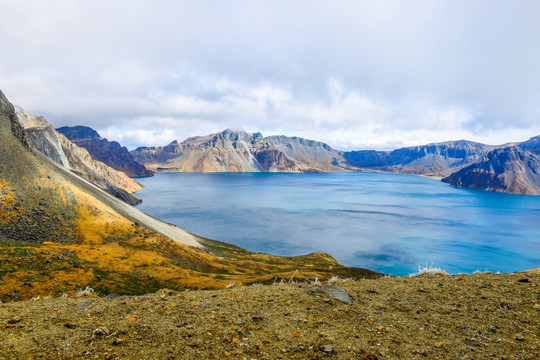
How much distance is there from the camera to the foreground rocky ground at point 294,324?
7.12 m

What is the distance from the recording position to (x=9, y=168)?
4156 cm

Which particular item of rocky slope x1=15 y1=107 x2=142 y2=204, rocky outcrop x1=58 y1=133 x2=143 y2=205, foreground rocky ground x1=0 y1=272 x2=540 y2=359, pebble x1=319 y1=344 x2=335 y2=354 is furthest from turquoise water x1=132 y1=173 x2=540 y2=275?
pebble x1=319 y1=344 x2=335 y2=354

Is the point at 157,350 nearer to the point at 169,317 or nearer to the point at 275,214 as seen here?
the point at 169,317

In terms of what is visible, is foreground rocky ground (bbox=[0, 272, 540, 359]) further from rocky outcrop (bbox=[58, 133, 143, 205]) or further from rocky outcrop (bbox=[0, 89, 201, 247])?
rocky outcrop (bbox=[58, 133, 143, 205])

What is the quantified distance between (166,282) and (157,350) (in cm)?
2532

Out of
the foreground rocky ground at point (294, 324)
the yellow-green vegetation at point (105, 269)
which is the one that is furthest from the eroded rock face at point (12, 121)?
the foreground rocky ground at point (294, 324)

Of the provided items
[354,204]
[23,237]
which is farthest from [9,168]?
[354,204]

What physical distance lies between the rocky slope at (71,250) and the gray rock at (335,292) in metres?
18.2

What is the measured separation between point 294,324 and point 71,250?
31.1 m

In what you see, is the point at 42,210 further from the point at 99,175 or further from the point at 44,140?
the point at 99,175

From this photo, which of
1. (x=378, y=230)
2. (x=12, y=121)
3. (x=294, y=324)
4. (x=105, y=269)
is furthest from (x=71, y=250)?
(x=378, y=230)

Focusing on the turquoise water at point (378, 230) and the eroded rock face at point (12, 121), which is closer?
the eroded rock face at point (12, 121)

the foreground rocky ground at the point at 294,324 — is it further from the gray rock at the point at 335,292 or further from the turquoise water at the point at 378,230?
the turquoise water at the point at 378,230

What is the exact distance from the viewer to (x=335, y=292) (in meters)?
11.4
